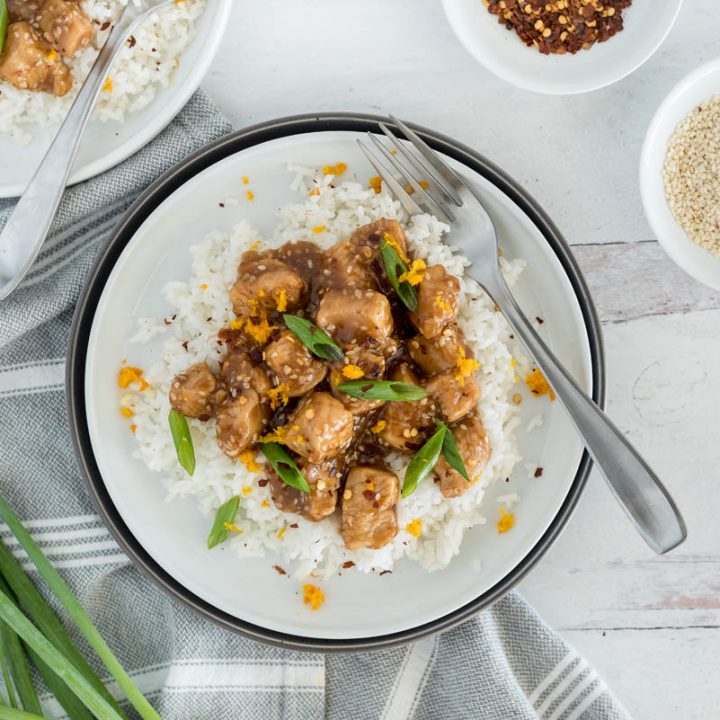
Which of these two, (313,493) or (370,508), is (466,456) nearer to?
(370,508)

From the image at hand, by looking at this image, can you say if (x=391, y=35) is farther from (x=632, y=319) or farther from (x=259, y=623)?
(x=259, y=623)

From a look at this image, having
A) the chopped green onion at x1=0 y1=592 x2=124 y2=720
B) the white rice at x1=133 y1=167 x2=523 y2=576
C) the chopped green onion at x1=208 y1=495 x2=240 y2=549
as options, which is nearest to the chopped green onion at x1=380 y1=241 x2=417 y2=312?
the white rice at x1=133 y1=167 x2=523 y2=576

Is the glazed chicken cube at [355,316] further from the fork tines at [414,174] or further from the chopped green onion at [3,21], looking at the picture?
the chopped green onion at [3,21]

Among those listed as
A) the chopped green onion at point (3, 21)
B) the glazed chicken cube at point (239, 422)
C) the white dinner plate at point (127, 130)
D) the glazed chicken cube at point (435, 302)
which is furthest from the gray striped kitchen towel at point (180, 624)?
the glazed chicken cube at point (435, 302)

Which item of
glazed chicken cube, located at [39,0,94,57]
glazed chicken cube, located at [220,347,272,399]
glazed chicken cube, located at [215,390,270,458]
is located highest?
glazed chicken cube, located at [39,0,94,57]

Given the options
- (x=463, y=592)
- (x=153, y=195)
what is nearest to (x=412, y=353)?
(x=463, y=592)

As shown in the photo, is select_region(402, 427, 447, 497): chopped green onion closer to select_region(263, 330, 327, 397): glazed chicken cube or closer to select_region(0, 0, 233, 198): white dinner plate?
select_region(263, 330, 327, 397): glazed chicken cube

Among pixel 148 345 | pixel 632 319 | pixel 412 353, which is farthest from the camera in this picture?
pixel 632 319
